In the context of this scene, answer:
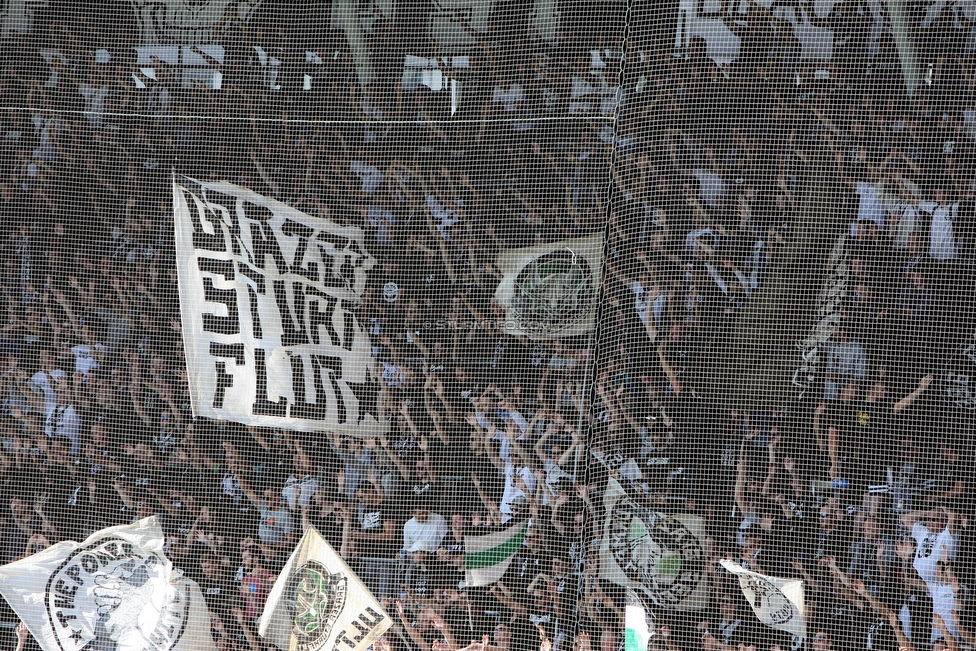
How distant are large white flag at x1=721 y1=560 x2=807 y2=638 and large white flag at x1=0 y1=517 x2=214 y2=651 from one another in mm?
927

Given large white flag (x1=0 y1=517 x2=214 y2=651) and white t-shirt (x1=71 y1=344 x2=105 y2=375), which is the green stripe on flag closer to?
large white flag (x1=0 y1=517 x2=214 y2=651)

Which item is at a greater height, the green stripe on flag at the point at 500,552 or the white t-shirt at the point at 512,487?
the white t-shirt at the point at 512,487

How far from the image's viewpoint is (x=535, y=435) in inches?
52.6

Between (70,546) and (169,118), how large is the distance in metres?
0.80

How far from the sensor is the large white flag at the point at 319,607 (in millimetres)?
1337

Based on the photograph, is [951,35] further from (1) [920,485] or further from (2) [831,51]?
(1) [920,485]

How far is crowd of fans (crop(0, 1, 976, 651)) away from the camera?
126 cm

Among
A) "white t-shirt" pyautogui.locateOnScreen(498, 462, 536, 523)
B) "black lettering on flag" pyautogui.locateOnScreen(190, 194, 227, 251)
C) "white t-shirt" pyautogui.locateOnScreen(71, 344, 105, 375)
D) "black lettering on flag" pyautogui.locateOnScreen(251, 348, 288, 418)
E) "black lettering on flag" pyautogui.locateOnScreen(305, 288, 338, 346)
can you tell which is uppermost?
"black lettering on flag" pyautogui.locateOnScreen(190, 194, 227, 251)

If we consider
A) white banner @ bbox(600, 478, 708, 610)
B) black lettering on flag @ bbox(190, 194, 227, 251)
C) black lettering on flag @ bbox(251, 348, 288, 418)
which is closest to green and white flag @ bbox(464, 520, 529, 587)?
white banner @ bbox(600, 478, 708, 610)

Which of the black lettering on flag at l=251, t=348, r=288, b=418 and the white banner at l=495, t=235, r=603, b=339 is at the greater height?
the white banner at l=495, t=235, r=603, b=339

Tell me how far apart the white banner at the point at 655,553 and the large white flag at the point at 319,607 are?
412 mm

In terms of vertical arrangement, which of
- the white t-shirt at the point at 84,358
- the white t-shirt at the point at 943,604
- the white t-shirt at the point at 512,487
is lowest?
the white t-shirt at the point at 943,604

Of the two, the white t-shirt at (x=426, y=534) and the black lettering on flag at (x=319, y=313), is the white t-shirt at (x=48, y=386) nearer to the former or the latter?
the black lettering on flag at (x=319, y=313)

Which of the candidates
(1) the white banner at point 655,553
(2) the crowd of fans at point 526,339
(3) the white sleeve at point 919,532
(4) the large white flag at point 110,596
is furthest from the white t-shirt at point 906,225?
(4) the large white flag at point 110,596
